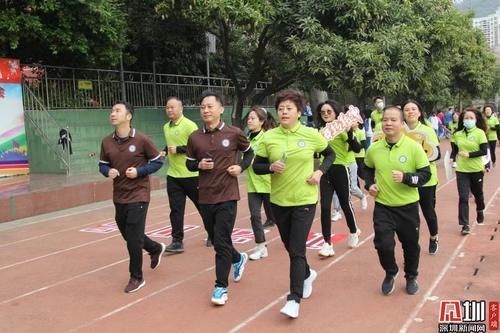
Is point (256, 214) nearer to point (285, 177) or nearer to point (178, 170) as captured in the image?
point (178, 170)

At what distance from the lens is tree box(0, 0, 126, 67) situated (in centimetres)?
1109

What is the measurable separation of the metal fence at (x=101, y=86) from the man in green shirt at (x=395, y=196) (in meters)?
8.48

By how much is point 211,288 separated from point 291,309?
3.83 ft

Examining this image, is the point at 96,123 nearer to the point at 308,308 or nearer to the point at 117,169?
the point at 117,169

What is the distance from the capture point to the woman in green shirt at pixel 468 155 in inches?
278

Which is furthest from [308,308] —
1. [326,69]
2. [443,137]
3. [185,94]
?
[443,137]

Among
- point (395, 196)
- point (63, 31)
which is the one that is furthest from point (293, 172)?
point (63, 31)

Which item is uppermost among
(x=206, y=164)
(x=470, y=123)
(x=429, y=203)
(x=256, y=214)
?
(x=470, y=123)

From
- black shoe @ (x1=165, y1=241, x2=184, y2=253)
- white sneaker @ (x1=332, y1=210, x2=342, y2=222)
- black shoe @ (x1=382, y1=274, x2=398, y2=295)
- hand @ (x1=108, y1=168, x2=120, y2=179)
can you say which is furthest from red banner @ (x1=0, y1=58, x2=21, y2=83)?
black shoe @ (x1=382, y1=274, x2=398, y2=295)

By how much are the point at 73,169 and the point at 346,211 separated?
808 cm

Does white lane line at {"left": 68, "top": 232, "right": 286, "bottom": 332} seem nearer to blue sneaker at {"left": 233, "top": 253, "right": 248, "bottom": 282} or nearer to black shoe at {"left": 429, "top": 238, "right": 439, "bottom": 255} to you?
blue sneaker at {"left": 233, "top": 253, "right": 248, "bottom": 282}

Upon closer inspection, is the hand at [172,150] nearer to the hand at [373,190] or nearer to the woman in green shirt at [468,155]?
the hand at [373,190]

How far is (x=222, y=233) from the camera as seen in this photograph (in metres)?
4.77

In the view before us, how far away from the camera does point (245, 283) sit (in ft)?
17.4
